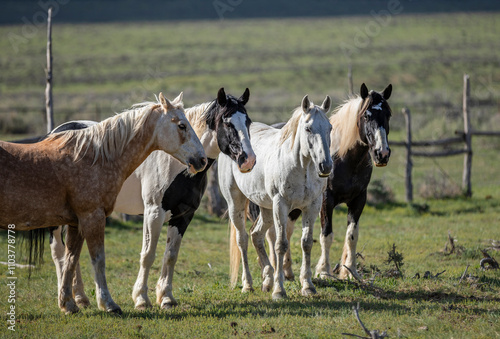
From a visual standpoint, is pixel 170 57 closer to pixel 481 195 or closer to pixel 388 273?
pixel 481 195

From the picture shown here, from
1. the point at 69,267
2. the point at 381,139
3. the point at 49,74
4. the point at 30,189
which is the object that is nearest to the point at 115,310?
the point at 69,267

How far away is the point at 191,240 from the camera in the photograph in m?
11.1

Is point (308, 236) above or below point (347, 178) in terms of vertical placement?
below

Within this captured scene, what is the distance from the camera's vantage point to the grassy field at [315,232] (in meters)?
5.50

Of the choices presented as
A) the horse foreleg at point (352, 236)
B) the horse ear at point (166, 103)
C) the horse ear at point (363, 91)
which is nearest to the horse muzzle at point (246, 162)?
the horse ear at point (166, 103)

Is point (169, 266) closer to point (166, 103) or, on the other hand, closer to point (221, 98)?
point (166, 103)

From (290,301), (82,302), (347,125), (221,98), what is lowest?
(82,302)

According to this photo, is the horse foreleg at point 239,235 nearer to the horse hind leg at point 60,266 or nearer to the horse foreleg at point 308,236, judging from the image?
the horse foreleg at point 308,236


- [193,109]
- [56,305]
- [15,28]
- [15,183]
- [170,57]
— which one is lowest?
[56,305]

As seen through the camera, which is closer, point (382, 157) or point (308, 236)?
point (308, 236)

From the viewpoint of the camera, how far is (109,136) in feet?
18.7

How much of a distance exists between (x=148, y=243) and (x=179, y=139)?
1378mm

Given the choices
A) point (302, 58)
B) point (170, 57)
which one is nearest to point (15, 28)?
point (170, 57)

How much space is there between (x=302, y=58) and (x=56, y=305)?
192 feet
